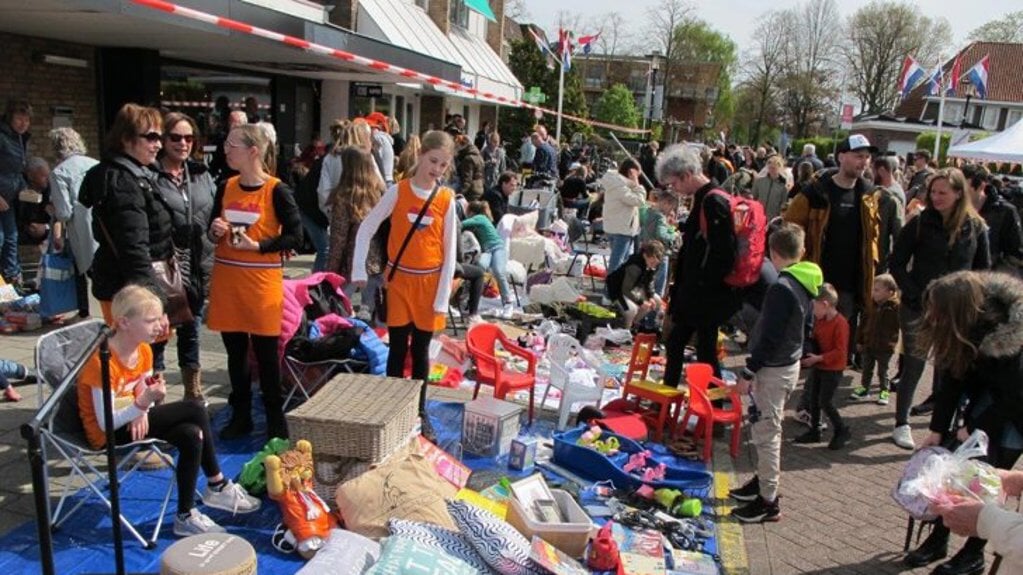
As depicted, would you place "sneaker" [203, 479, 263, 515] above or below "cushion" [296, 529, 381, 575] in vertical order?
below

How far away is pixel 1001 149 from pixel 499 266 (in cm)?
1179

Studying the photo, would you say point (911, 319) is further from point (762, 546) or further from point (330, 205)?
point (330, 205)

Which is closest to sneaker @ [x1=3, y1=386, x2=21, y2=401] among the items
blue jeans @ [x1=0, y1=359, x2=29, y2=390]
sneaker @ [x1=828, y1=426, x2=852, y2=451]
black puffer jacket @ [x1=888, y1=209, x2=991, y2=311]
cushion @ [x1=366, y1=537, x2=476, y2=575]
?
blue jeans @ [x1=0, y1=359, x2=29, y2=390]

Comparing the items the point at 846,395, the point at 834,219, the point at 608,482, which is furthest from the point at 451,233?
the point at 846,395

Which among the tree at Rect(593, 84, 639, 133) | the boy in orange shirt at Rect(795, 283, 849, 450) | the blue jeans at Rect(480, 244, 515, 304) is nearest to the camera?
the boy in orange shirt at Rect(795, 283, 849, 450)

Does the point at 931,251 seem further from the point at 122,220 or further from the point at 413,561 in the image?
the point at 122,220

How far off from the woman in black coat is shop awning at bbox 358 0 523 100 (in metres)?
13.8

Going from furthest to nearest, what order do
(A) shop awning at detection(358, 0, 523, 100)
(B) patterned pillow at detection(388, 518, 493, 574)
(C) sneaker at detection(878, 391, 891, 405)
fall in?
1. (A) shop awning at detection(358, 0, 523, 100)
2. (C) sneaker at detection(878, 391, 891, 405)
3. (B) patterned pillow at detection(388, 518, 493, 574)

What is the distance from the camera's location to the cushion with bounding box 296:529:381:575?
2996 mm

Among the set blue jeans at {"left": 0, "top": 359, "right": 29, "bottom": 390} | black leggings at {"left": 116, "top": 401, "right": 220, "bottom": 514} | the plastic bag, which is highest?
the plastic bag

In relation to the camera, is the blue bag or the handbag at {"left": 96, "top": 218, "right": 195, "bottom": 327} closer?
the handbag at {"left": 96, "top": 218, "right": 195, "bottom": 327}

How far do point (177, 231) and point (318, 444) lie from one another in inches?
64.3

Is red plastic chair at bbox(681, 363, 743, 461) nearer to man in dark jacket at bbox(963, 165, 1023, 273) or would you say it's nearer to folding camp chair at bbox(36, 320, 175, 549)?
man in dark jacket at bbox(963, 165, 1023, 273)

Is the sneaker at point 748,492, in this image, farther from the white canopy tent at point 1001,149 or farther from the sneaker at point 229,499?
the white canopy tent at point 1001,149
